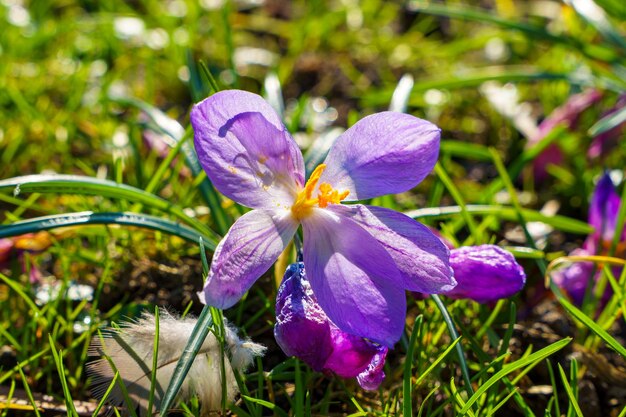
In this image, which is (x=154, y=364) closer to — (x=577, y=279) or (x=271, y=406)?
(x=271, y=406)

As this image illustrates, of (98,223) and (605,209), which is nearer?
(98,223)

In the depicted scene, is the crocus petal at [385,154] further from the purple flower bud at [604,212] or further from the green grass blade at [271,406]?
the purple flower bud at [604,212]

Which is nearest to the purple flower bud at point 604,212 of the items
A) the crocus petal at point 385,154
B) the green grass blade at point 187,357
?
the crocus petal at point 385,154

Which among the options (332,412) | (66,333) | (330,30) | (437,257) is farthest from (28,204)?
(330,30)

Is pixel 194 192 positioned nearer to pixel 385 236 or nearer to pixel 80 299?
pixel 80 299

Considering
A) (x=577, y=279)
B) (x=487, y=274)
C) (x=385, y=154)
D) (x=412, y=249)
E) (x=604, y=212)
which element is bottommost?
(x=577, y=279)

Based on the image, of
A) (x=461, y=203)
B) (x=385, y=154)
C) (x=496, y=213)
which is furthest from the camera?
(x=496, y=213)

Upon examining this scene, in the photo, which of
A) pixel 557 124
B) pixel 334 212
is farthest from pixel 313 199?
pixel 557 124
